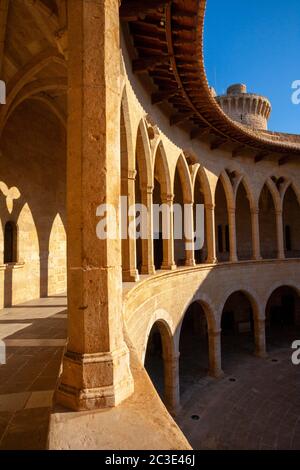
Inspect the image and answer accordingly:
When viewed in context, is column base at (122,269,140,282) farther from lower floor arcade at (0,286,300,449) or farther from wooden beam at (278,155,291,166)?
wooden beam at (278,155,291,166)

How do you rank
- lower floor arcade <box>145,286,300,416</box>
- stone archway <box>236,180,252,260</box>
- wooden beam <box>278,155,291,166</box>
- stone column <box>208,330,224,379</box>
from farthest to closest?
stone archway <box>236,180,252,260</box> < wooden beam <box>278,155,291,166</box> < stone column <box>208,330,224,379</box> < lower floor arcade <box>145,286,300,416</box>

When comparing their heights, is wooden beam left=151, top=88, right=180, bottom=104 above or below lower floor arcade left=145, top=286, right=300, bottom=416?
above

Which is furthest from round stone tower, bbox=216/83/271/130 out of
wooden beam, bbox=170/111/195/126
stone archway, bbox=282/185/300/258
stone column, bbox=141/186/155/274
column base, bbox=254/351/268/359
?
stone column, bbox=141/186/155/274

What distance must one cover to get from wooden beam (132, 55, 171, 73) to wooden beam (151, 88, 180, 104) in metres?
1.40

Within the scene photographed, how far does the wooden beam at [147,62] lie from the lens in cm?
766

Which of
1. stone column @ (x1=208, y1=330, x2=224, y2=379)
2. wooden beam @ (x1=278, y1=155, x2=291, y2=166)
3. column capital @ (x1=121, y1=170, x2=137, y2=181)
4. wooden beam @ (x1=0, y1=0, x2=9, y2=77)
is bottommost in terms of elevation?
stone column @ (x1=208, y1=330, x2=224, y2=379)

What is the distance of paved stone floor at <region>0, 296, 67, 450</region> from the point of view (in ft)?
9.76

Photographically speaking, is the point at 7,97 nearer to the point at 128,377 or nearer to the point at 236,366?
the point at 128,377

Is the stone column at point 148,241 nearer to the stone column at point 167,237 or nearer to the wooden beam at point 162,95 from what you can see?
the stone column at point 167,237

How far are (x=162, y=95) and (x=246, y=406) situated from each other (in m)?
10.5

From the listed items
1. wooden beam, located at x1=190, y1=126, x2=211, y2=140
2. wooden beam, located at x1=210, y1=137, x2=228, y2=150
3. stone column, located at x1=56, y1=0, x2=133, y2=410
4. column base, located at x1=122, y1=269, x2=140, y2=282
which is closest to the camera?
stone column, located at x1=56, y1=0, x2=133, y2=410

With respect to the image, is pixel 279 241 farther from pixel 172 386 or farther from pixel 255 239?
pixel 172 386

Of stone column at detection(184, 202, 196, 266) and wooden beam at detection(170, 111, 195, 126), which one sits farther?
stone column at detection(184, 202, 196, 266)

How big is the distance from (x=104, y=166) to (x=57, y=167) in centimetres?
880
